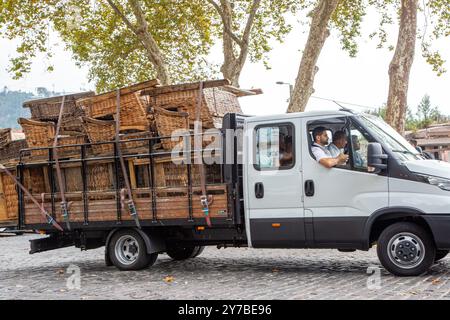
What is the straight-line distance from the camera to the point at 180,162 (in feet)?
35.5

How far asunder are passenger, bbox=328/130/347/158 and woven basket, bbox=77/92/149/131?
312 cm

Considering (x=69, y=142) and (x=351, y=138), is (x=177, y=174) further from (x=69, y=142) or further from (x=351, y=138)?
(x=351, y=138)

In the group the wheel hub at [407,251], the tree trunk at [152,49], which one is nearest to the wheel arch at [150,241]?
the wheel hub at [407,251]

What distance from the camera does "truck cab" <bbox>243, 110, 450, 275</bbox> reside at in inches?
371

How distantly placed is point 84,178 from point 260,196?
318cm

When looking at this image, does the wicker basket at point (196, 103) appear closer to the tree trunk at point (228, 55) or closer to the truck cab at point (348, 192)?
the truck cab at point (348, 192)

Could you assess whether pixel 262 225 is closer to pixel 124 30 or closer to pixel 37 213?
pixel 37 213

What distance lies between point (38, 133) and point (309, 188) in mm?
5001

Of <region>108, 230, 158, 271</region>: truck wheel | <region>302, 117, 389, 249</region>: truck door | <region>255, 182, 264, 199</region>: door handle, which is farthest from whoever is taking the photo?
<region>108, 230, 158, 271</region>: truck wheel

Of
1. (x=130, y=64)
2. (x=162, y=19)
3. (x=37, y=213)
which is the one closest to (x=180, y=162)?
(x=37, y=213)

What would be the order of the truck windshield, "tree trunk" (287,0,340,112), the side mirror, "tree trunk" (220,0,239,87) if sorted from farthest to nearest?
1. "tree trunk" (220,0,239,87)
2. "tree trunk" (287,0,340,112)
3. the truck windshield
4. the side mirror

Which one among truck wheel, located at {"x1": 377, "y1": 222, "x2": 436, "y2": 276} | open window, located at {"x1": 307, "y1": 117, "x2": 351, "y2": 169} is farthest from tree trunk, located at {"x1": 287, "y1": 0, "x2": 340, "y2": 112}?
truck wheel, located at {"x1": 377, "y1": 222, "x2": 436, "y2": 276}

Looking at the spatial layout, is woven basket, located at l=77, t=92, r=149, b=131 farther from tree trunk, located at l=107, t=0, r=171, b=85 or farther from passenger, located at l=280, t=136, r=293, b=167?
tree trunk, located at l=107, t=0, r=171, b=85

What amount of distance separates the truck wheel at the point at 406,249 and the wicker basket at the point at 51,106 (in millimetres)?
5707
